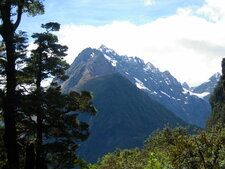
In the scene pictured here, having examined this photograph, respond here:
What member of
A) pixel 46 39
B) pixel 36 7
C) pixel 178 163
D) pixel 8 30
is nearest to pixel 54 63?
pixel 46 39

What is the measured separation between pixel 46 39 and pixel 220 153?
21056 millimetres

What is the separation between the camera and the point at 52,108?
27906mm

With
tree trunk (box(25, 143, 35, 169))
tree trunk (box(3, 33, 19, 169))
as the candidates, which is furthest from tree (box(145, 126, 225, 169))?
tree trunk (box(3, 33, 19, 169))

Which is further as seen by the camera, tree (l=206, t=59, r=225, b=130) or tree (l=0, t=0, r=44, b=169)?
tree (l=206, t=59, r=225, b=130)

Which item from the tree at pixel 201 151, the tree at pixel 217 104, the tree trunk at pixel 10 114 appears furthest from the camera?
the tree at pixel 217 104

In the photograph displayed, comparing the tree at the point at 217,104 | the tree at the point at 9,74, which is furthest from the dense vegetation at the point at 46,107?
the tree at the point at 217,104

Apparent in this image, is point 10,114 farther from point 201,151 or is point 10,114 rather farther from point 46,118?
point 46,118

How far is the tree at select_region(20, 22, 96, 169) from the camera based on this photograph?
2767 centimetres

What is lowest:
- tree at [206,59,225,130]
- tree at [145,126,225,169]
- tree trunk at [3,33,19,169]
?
tree at [145,126,225,169]

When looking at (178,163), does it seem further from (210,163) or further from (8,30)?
(8,30)

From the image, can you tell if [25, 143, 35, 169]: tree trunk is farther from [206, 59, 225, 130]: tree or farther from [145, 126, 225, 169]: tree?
Answer: [206, 59, 225, 130]: tree

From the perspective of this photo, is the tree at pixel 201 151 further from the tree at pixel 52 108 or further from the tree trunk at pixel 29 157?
the tree at pixel 52 108

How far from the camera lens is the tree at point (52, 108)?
90.8 feet

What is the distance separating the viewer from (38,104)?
81.8 ft
